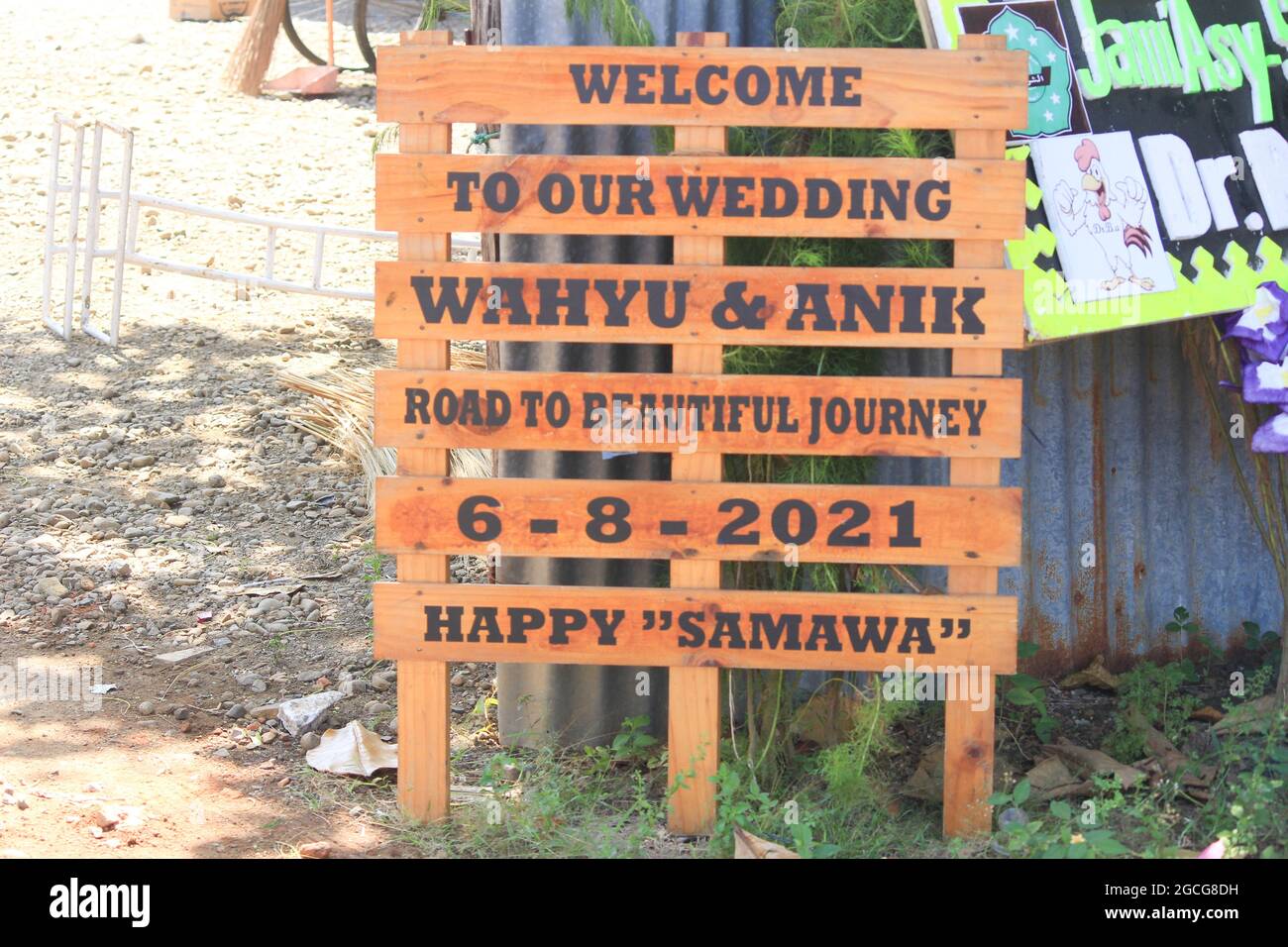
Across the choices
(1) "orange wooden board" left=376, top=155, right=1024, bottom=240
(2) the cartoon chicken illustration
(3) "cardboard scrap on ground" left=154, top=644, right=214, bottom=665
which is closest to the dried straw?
(3) "cardboard scrap on ground" left=154, top=644, right=214, bottom=665

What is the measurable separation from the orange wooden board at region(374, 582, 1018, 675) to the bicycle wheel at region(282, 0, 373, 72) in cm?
998

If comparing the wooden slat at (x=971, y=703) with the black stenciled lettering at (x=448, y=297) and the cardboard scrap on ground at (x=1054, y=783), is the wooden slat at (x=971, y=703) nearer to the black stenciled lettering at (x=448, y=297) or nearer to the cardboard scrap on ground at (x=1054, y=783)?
the cardboard scrap on ground at (x=1054, y=783)

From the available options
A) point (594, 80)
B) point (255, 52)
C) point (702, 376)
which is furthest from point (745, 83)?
point (255, 52)

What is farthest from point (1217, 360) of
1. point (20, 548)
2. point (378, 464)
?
point (20, 548)

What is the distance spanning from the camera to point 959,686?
3.58 meters

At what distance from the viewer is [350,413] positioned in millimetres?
6199

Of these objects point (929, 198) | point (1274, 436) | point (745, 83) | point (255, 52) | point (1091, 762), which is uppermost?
point (255, 52)

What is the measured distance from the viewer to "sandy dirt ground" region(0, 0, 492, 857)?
3.84 meters

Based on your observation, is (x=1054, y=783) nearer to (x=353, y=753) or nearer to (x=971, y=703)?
(x=971, y=703)

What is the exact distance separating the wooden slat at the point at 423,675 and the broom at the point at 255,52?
8972 millimetres

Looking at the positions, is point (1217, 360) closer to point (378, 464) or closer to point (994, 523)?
point (994, 523)

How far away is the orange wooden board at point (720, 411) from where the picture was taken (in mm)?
3490

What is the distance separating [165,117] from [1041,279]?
29.7 ft

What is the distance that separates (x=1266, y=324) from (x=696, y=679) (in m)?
1.85
